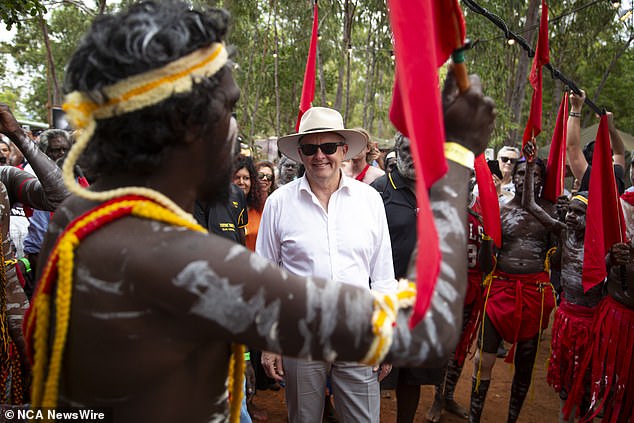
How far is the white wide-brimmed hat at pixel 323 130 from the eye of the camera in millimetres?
3414

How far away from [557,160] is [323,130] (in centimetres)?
237

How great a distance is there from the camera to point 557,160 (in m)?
4.49

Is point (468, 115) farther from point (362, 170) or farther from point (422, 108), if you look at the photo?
point (362, 170)

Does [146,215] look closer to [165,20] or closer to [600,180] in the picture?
[165,20]

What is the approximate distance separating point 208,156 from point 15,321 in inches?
93.4

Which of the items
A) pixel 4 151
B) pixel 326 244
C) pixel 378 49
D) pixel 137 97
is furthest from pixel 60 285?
pixel 378 49

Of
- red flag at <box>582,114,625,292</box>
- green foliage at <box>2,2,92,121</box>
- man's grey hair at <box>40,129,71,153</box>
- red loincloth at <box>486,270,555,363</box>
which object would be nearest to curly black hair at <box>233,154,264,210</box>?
man's grey hair at <box>40,129,71,153</box>

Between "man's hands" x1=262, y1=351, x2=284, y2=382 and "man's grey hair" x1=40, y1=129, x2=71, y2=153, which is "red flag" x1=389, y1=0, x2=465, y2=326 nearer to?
"man's hands" x1=262, y1=351, x2=284, y2=382

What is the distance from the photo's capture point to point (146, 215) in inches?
46.0

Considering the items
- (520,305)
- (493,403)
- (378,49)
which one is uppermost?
(378,49)

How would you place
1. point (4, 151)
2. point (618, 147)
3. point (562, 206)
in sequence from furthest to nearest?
point (618, 147) < point (4, 151) < point (562, 206)

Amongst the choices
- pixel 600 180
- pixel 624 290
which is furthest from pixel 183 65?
pixel 624 290

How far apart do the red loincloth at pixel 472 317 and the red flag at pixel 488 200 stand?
0.66 m

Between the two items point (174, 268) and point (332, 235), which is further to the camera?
point (332, 235)
